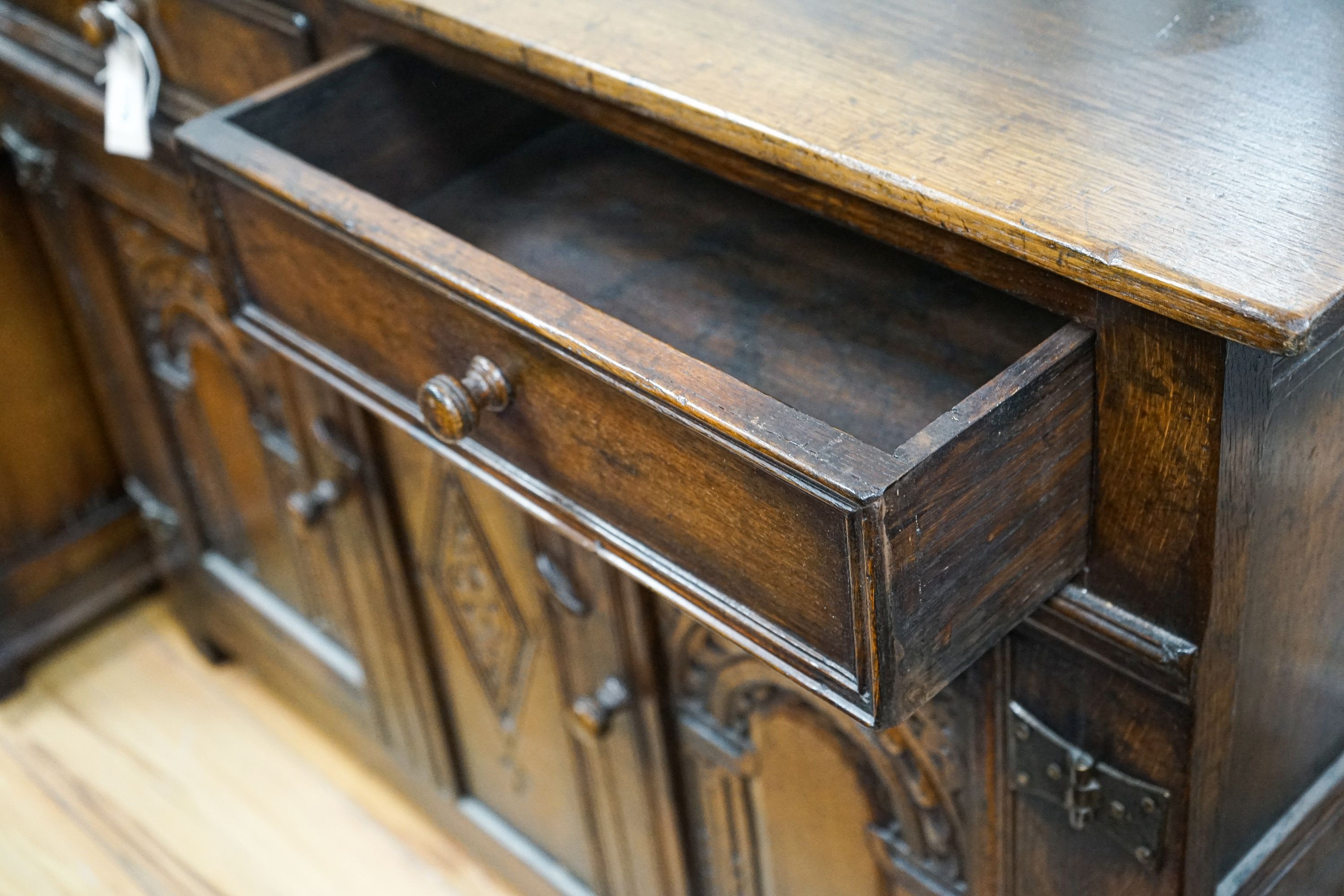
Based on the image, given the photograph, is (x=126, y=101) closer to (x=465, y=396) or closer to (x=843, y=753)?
(x=465, y=396)

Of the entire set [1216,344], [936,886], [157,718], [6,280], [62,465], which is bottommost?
[157,718]

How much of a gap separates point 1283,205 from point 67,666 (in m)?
1.57

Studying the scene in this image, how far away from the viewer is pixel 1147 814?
80 cm

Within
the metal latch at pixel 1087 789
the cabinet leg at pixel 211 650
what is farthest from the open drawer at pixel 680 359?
the cabinet leg at pixel 211 650

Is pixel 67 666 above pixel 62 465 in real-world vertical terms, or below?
below

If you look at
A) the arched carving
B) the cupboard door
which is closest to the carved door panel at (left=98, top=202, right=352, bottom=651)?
the cupboard door

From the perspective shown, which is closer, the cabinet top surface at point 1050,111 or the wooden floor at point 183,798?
the cabinet top surface at point 1050,111

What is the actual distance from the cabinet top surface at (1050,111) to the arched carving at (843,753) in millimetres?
285

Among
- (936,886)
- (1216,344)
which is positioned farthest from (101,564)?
(1216,344)

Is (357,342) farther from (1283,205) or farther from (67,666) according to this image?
(67,666)

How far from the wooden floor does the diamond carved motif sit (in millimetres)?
351

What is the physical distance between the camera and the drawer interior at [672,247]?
2.72 feet

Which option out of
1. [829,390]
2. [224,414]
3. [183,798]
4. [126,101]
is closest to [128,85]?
[126,101]

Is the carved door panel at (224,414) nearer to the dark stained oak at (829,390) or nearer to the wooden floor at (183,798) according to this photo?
the dark stained oak at (829,390)
